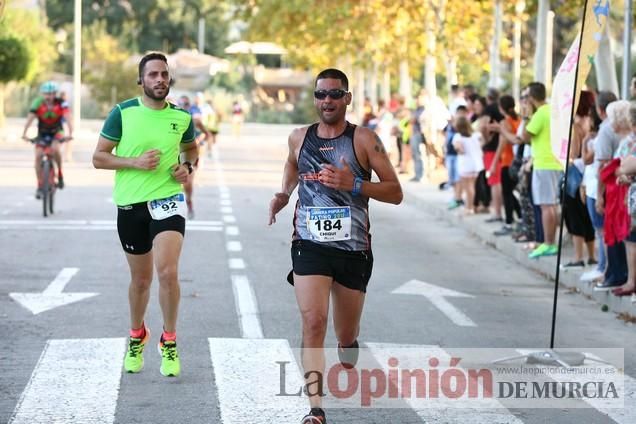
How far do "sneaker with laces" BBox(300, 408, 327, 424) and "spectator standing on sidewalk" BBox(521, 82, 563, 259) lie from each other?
29.6ft

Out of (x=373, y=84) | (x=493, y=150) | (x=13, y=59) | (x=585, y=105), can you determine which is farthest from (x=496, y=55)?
(x=373, y=84)

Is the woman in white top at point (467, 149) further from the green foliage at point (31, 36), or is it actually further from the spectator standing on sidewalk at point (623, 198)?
the green foliage at point (31, 36)

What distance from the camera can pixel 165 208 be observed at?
29.7 feet

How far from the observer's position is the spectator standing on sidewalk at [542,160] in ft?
52.7

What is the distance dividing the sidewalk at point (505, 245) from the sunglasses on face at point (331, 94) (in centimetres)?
582

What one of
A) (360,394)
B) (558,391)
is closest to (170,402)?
(360,394)

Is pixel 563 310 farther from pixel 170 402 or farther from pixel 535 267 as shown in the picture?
pixel 170 402

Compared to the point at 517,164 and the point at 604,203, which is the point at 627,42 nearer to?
the point at 517,164

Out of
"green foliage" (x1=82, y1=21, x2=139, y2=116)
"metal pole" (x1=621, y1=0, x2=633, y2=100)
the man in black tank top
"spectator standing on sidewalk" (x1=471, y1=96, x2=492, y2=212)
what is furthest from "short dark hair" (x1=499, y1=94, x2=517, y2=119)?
"green foliage" (x1=82, y1=21, x2=139, y2=116)

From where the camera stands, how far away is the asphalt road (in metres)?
8.32

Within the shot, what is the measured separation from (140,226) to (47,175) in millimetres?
11995

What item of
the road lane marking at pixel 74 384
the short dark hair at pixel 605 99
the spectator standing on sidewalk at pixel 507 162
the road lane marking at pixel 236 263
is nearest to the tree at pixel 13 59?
the spectator standing on sidewalk at pixel 507 162

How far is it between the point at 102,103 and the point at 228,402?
65.4 m

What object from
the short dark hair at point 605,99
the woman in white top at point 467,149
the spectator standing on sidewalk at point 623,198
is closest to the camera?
the spectator standing on sidewalk at point 623,198
